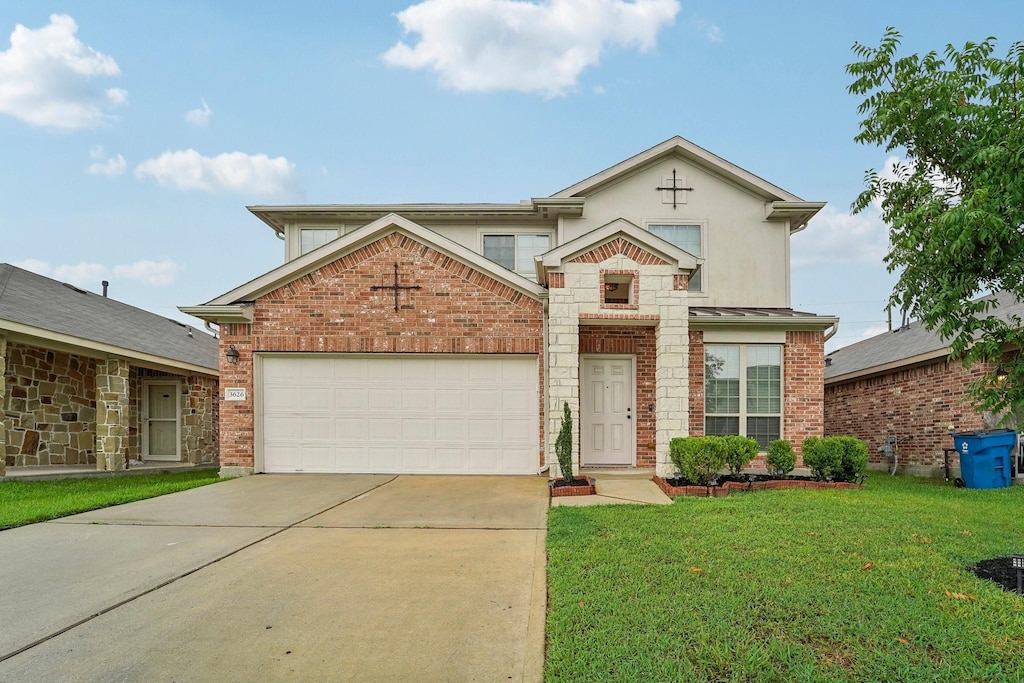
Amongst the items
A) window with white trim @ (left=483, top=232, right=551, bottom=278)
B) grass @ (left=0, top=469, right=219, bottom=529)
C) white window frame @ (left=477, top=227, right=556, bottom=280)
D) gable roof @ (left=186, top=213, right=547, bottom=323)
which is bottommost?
grass @ (left=0, top=469, right=219, bottom=529)

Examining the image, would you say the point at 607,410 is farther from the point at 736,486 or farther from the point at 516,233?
the point at 516,233

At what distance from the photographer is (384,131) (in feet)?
46.8

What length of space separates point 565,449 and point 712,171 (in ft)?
26.4

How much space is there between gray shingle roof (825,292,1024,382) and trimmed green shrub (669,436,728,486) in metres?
5.21

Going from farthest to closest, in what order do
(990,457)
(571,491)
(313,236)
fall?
(313,236), (990,457), (571,491)

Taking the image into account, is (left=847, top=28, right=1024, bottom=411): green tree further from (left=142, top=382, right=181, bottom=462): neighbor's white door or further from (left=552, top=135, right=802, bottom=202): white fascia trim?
(left=142, top=382, right=181, bottom=462): neighbor's white door

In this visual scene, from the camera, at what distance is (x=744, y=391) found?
11.0 meters

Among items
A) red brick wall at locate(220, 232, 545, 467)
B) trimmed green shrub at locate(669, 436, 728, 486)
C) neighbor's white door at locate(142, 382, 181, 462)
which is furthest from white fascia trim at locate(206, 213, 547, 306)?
neighbor's white door at locate(142, 382, 181, 462)

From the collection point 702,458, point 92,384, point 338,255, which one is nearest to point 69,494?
point 92,384

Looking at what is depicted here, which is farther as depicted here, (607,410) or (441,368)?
(607,410)

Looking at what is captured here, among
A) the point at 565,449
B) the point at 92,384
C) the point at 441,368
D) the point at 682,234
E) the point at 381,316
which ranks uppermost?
the point at 682,234

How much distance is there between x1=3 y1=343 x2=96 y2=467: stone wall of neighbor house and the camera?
11516 millimetres

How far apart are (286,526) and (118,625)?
9.21 ft

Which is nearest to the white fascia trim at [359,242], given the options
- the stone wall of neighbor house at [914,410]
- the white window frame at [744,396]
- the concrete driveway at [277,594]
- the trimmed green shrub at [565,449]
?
the trimmed green shrub at [565,449]
